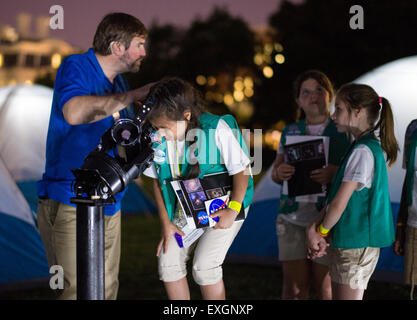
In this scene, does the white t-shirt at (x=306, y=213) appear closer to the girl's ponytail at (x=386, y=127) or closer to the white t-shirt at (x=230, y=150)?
the girl's ponytail at (x=386, y=127)

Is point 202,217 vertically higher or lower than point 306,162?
lower

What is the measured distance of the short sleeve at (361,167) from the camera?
2.19 m

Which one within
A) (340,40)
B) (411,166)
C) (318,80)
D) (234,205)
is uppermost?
(340,40)

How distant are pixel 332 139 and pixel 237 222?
0.80 meters

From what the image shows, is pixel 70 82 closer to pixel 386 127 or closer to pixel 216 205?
pixel 216 205

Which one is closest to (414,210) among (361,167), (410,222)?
(410,222)

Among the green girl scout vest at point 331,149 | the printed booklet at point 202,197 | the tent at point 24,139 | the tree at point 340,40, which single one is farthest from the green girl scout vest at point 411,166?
the tree at point 340,40

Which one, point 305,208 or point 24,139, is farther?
point 24,139

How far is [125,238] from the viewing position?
21.6 feet

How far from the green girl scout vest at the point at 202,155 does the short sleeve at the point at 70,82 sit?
0.36 meters

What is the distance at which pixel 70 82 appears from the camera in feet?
6.42

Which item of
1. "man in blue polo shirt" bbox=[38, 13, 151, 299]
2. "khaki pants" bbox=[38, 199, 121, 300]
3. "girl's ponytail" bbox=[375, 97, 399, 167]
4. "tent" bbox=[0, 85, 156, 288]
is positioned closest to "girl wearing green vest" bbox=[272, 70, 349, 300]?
"girl's ponytail" bbox=[375, 97, 399, 167]

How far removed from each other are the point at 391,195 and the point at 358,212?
78.0 inches
